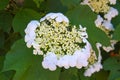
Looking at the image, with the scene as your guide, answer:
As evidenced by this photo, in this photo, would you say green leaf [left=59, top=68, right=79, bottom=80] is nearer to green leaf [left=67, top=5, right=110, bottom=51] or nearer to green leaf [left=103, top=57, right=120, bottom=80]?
green leaf [left=67, top=5, right=110, bottom=51]

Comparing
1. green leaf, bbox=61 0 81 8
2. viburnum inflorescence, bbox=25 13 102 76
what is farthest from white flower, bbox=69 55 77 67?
green leaf, bbox=61 0 81 8

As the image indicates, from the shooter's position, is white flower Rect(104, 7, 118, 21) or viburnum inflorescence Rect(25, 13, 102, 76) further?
white flower Rect(104, 7, 118, 21)

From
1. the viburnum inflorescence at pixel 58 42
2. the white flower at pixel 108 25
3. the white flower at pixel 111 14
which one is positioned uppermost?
the white flower at pixel 111 14

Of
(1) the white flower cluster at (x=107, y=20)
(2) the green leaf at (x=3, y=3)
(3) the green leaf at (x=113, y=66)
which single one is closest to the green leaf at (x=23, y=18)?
(2) the green leaf at (x=3, y=3)

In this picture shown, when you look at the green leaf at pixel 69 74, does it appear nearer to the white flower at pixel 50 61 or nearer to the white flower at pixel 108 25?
the white flower at pixel 50 61

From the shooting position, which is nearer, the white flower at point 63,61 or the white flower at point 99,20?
the white flower at point 63,61

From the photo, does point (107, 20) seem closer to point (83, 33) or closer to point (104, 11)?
point (104, 11)
